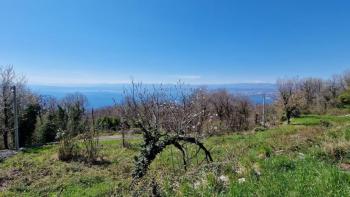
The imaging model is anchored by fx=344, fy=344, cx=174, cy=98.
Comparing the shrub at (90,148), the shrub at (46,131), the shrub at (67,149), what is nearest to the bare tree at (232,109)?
the shrub at (46,131)

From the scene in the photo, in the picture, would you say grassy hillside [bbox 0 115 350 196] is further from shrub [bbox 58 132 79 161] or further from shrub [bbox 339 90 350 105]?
shrub [bbox 339 90 350 105]

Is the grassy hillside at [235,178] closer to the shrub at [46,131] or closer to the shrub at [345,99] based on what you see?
the shrub at [46,131]

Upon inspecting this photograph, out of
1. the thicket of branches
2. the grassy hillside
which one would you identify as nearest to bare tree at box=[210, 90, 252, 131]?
the thicket of branches

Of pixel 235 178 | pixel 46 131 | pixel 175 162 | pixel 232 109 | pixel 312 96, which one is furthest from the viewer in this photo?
pixel 312 96

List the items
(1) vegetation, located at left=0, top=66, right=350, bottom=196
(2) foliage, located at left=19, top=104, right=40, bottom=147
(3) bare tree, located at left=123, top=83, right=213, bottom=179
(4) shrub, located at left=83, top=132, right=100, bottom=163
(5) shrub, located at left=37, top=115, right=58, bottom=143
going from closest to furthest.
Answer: (1) vegetation, located at left=0, top=66, right=350, bottom=196
(3) bare tree, located at left=123, top=83, right=213, bottom=179
(4) shrub, located at left=83, top=132, right=100, bottom=163
(2) foliage, located at left=19, top=104, right=40, bottom=147
(5) shrub, located at left=37, top=115, right=58, bottom=143

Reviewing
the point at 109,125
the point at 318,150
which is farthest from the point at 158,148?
the point at 109,125

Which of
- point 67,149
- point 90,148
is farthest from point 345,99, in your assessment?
point 67,149

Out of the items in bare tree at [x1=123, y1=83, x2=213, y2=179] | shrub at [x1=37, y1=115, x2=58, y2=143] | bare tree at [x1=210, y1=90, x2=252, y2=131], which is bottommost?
shrub at [x1=37, y1=115, x2=58, y2=143]

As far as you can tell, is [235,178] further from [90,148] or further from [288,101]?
[288,101]

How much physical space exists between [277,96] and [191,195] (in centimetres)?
3775

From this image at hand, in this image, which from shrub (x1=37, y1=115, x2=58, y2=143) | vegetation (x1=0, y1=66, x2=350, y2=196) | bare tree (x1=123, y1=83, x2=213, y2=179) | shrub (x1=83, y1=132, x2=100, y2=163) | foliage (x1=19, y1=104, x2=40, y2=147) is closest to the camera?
vegetation (x1=0, y1=66, x2=350, y2=196)

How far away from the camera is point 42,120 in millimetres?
34719

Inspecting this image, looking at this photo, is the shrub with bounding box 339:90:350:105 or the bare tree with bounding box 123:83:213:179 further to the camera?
the shrub with bounding box 339:90:350:105

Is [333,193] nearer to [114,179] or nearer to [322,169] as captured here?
[322,169]
